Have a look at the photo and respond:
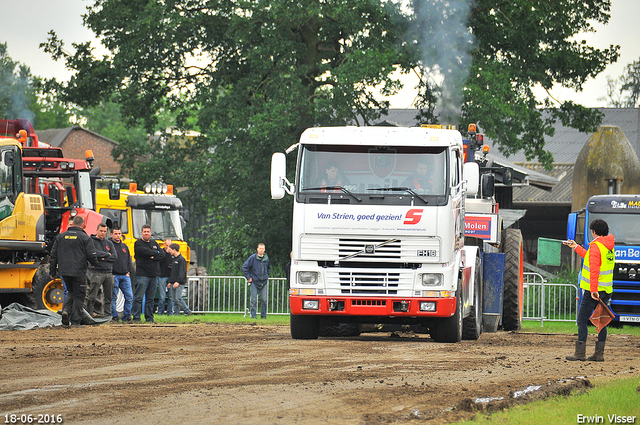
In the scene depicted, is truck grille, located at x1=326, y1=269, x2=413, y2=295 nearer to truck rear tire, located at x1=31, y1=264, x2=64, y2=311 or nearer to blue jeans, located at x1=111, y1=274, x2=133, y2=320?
blue jeans, located at x1=111, y1=274, x2=133, y2=320

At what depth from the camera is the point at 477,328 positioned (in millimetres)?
15875

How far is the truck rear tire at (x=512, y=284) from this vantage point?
730 inches

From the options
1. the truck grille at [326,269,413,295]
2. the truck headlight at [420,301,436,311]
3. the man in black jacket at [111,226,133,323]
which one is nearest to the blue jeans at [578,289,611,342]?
the truck headlight at [420,301,436,311]

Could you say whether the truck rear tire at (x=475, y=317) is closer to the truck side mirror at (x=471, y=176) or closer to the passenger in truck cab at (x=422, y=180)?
the truck side mirror at (x=471, y=176)

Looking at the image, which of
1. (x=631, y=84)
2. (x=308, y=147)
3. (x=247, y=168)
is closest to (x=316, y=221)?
(x=308, y=147)

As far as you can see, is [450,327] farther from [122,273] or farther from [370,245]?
[122,273]

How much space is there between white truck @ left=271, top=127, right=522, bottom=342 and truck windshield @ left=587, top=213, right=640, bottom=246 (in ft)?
27.8

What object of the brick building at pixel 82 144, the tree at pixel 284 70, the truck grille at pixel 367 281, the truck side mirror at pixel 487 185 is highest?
the brick building at pixel 82 144

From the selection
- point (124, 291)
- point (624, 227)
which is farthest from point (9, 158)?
point (624, 227)

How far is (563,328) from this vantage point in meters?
21.5

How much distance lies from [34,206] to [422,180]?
8.87 meters

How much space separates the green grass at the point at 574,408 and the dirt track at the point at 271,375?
10.1 inches

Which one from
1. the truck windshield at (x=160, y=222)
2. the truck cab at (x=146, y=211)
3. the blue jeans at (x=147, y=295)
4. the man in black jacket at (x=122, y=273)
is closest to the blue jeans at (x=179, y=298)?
the blue jeans at (x=147, y=295)

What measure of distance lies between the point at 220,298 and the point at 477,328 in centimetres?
1114
